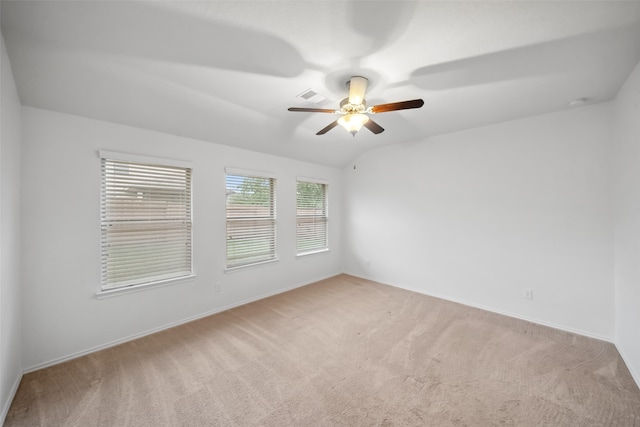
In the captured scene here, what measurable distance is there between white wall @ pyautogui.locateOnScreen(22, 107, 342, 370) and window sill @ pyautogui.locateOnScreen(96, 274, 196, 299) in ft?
0.16

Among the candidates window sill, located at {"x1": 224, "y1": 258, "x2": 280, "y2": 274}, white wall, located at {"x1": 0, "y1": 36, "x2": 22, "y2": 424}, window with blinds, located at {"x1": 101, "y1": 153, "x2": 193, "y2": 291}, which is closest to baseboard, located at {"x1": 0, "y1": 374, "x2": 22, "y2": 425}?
white wall, located at {"x1": 0, "y1": 36, "x2": 22, "y2": 424}

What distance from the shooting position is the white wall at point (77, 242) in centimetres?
225

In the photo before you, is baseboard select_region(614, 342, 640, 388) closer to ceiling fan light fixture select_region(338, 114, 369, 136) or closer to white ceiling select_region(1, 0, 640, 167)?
white ceiling select_region(1, 0, 640, 167)

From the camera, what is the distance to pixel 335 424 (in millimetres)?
1693

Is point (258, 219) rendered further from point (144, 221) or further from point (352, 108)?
point (352, 108)

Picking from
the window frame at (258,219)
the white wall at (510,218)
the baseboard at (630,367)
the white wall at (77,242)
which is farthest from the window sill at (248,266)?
the baseboard at (630,367)

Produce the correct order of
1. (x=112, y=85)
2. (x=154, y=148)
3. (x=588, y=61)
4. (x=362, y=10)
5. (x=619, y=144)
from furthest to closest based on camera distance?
(x=154, y=148) < (x=619, y=144) < (x=112, y=85) < (x=588, y=61) < (x=362, y=10)

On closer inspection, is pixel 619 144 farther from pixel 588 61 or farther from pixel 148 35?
pixel 148 35

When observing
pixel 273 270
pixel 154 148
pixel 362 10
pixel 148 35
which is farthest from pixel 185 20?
pixel 273 270

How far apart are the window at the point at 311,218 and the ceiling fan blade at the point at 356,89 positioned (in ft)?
8.50

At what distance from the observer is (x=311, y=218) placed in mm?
4984

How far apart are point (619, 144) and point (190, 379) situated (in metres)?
4.81

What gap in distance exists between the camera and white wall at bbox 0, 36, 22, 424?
167cm

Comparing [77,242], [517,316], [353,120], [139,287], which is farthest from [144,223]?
[517,316]
